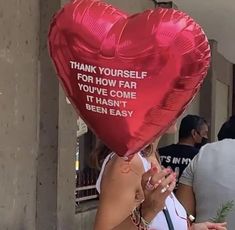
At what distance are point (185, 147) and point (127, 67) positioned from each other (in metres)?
3.26

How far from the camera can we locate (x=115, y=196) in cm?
209

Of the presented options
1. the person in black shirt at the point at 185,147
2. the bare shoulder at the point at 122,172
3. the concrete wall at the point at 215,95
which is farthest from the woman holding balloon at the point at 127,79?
the concrete wall at the point at 215,95

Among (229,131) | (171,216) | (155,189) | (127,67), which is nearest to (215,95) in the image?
(229,131)

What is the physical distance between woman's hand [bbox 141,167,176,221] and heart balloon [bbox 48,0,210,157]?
0.19m

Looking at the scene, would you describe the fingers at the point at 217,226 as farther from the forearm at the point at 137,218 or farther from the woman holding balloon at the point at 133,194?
the forearm at the point at 137,218

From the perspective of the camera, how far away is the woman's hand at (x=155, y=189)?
1975 mm

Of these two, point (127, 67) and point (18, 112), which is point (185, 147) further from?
point (127, 67)

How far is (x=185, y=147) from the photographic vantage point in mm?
5301

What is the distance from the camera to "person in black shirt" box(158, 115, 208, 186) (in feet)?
16.8

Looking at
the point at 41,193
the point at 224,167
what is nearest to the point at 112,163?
the point at 224,167

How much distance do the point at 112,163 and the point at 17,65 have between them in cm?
249

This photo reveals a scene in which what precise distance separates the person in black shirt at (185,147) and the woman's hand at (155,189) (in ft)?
8.95

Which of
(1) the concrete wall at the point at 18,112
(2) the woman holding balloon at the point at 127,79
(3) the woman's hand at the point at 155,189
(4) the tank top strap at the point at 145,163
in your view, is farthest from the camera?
(1) the concrete wall at the point at 18,112

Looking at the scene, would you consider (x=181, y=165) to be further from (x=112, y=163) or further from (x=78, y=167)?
(x=112, y=163)
